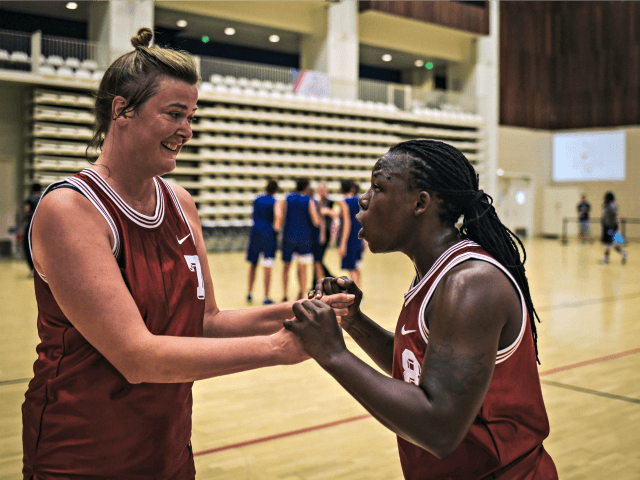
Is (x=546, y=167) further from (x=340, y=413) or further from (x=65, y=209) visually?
(x=65, y=209)

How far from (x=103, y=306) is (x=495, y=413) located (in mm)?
887

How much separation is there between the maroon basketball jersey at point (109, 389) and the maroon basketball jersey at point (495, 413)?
55 centimetres

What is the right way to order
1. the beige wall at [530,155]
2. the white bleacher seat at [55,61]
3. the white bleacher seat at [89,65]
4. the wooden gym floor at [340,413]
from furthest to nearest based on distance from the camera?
the beige wall at [530,155] → the white bleacher seat at [89,65] → the white bleacher seat at [55,61] → the wooden gym floor at [340,413]

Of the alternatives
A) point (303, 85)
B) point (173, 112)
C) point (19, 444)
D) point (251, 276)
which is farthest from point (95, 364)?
point (303, 85)

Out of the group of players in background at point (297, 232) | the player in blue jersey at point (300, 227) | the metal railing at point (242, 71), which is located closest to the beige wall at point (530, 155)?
the metal railing at point (242, 71)

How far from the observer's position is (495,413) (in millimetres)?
1397

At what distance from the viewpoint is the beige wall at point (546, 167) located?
2267cm

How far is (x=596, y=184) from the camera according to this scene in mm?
23594

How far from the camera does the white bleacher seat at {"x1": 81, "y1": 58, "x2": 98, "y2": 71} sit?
1463 centimetres

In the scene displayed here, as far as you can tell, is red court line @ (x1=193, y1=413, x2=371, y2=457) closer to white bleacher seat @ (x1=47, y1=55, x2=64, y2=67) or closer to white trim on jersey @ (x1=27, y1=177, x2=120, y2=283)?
white trim on jersey @ (x1=27, y1=177, x2=120, y2=283)

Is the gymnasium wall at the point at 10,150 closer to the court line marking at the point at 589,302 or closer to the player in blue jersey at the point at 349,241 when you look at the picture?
the player in blue jersey at the point at 349,241

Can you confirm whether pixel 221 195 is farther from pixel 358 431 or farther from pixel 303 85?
pixel 358 431

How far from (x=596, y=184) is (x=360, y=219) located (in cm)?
2446

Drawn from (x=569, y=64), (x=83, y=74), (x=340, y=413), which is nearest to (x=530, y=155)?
(x=569, y=64)
